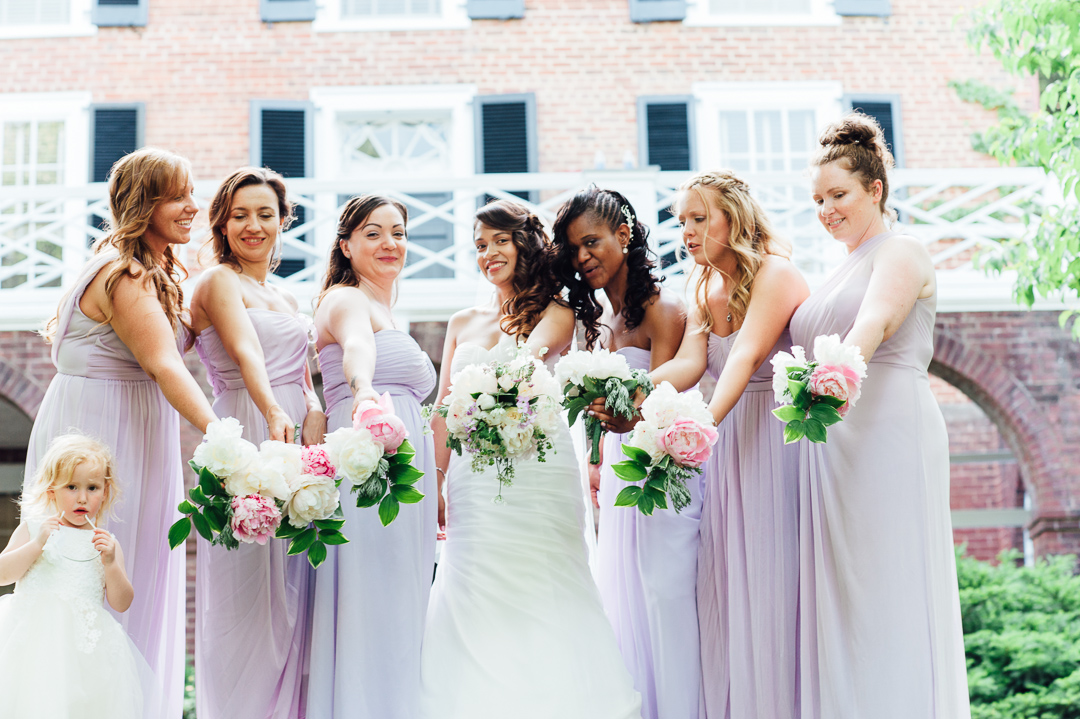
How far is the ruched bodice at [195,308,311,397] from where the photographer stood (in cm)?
447

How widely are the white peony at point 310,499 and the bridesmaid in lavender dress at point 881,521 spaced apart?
174 cm

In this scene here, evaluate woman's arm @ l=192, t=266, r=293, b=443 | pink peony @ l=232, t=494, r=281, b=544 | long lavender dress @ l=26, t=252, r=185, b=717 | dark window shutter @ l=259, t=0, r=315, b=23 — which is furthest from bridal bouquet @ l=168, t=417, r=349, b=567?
dark window shutter @ l=259, t=0, r=315, b=23

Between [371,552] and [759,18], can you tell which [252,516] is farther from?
[759,18]

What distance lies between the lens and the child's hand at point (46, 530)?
12.8 ft

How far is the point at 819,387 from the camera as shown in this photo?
361cm

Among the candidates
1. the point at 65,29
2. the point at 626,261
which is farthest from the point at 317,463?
the point at 65,29

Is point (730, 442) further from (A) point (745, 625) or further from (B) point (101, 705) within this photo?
(B) point (101, 705)

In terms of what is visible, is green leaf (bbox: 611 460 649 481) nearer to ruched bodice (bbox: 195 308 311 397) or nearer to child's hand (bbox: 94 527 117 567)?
ruched bodice (bbox: 195 308 311 397)

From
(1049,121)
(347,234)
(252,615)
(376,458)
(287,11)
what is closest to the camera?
(376,458)

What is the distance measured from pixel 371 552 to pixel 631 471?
1130mm

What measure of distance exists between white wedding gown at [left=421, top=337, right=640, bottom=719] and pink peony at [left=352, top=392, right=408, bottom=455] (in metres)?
0.57

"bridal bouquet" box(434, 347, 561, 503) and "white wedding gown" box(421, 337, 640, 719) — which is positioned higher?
"bridal bouquet" box(434, 347, 561, 503)

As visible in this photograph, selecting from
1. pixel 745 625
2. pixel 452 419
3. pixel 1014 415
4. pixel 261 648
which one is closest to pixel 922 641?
pixel 745 625

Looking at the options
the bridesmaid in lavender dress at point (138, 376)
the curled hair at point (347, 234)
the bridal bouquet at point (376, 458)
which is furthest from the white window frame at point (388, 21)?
the bridal bouquet at point (376, 458)
